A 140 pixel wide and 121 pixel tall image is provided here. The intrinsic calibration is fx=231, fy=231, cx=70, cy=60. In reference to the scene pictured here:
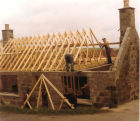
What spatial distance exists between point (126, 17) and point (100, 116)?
26.1ft

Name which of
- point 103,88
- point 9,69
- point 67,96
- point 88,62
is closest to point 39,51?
point 9,69

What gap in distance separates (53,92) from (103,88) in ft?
12.2

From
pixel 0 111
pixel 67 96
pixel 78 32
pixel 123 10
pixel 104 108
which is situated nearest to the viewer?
pixel 104 108

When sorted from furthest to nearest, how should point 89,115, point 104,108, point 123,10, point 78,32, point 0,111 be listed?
1. point 78,32
2. point 123,10
3. point 0,111
4. point 104,108
5. point 89,115

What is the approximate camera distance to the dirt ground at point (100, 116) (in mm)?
11835

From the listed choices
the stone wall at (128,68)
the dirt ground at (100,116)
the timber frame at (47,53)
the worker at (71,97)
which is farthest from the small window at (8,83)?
the stone wall at (128,68)

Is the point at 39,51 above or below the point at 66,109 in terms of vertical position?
above

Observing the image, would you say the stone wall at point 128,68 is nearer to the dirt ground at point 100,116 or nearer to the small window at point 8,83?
the dirt ground at point 100,116

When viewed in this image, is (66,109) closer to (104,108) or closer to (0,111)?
Answer: (104,108)

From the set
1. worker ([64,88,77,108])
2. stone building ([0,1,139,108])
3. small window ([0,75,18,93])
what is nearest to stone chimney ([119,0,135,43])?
stone building ([0,1,139,108])

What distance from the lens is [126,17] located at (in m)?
16.7

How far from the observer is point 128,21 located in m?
16.6

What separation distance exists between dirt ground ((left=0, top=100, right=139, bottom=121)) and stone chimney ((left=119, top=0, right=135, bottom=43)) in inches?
225

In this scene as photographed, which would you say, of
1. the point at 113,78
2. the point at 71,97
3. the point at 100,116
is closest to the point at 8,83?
the point at 71,97
